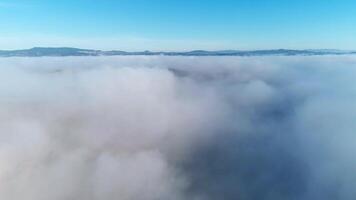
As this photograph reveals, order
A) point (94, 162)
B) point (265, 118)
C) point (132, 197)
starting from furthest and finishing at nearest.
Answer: point (265, 118), point (94, 162), point (132, 197)

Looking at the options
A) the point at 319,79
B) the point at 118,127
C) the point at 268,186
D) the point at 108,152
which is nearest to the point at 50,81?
the point at 118,127

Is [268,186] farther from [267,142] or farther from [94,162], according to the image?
[94,162]

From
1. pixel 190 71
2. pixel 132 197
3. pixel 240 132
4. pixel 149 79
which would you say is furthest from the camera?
pixel 190 71

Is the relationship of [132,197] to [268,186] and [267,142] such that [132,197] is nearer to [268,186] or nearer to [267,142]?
[268,186]

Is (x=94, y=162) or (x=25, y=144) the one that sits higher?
(x=25, y=144)

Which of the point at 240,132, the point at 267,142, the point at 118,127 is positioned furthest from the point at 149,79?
the point at 267,142

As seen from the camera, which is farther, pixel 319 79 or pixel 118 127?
pixel 319 79
